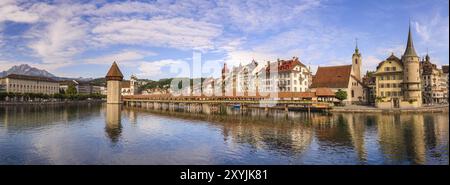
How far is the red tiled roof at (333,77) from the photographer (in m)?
55.2

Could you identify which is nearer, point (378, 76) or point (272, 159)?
point (272, 159)

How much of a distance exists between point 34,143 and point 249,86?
51738 millimetres

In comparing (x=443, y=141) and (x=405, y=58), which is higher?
(x=405, y=58)

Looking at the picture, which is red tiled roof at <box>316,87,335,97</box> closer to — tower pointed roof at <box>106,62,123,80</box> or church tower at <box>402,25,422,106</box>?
church tower at <box>402,25,422,106</box>

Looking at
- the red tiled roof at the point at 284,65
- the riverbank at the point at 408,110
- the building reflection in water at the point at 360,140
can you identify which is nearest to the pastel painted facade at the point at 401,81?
the riverbank at the point at 408,110

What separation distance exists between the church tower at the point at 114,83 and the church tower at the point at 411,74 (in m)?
59.8

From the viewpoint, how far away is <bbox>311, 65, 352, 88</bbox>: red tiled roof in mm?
55250

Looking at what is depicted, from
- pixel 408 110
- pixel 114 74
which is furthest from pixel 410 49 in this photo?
pixel 114 74

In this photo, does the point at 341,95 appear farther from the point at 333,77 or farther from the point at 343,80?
the point at 333,77
